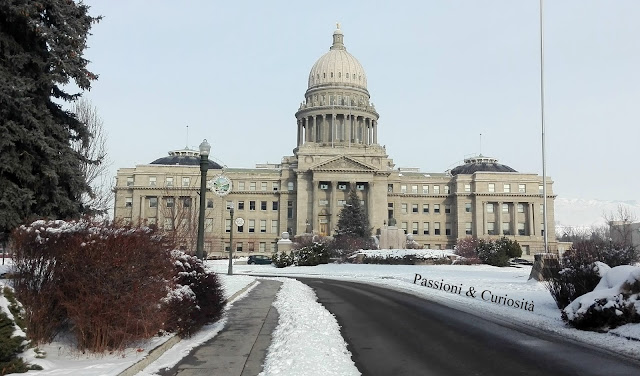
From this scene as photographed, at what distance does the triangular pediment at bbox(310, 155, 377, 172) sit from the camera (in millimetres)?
98250

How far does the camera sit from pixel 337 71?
119 meters

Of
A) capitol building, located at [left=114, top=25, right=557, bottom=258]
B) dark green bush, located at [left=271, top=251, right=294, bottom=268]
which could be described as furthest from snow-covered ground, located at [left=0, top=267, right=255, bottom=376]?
capitol building, located at [left=114, top=25, right=557, bottom=258]

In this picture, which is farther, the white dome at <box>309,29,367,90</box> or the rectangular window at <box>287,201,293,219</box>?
the white dome at <box>309,29,367,90</box>

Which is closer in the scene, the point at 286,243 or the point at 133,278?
the point at 133,278

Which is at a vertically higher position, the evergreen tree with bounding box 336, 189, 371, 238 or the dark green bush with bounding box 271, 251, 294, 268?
the evergreen tree with bounding box 336, 189, 371, 238

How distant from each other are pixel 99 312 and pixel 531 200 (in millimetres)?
105745

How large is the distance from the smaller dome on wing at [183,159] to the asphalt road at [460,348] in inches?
3757

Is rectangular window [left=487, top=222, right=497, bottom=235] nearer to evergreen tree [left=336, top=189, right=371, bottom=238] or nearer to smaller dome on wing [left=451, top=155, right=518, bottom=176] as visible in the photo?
smaller dome on wing [left=451, top=155, right=518, bottom=176]

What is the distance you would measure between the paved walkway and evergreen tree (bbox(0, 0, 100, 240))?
602 cm

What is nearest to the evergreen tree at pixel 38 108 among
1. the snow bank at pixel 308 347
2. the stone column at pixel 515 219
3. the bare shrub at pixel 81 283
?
the bare shrub at pixel 81 283

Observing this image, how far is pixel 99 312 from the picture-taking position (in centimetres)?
861

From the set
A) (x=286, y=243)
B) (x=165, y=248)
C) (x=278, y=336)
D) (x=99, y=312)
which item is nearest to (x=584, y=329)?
(x=278, y=336)

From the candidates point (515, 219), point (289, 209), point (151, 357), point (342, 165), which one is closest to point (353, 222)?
point (342, 165)

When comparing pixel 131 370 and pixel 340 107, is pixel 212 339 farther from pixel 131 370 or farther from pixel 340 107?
pixel 340 107
